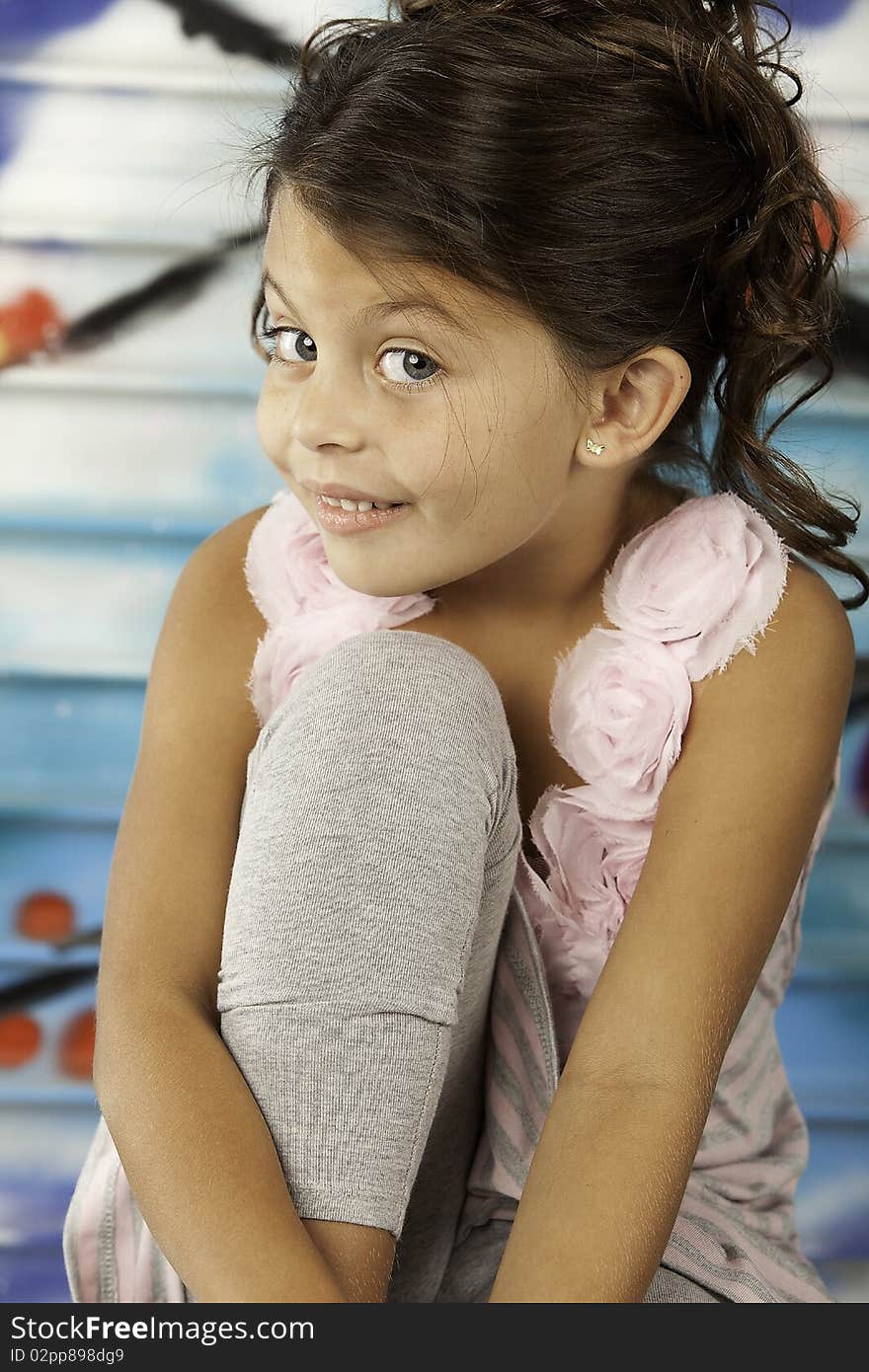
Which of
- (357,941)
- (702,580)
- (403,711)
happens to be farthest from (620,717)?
(357,941)

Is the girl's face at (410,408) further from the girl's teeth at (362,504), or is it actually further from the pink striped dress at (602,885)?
the pink striped dress at (602,885)

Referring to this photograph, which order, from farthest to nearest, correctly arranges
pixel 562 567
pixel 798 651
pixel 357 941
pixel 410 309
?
pixel 562 567 → pixel 798 651 → pixel 410 309 → pixel 357 941

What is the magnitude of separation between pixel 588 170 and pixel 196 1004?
26.4 inches

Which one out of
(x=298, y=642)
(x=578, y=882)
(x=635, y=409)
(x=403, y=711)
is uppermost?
(x=635, y=409)

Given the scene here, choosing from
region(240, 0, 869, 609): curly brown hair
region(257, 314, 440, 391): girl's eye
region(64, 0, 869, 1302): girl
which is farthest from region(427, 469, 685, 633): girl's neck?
region(257, 314, 440, 391): girl's eye

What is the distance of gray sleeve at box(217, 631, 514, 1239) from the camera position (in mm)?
946

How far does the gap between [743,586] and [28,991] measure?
1.07 meters

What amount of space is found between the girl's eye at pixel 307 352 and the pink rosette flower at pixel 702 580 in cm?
28

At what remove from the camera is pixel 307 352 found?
3.76 feet

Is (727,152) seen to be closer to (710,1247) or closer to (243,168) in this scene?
(243,168)

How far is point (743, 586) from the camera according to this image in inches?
46.9

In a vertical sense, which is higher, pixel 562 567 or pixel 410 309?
pixel 410 309

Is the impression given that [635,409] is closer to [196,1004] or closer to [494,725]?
[494,725]

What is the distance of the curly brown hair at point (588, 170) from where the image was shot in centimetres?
104
